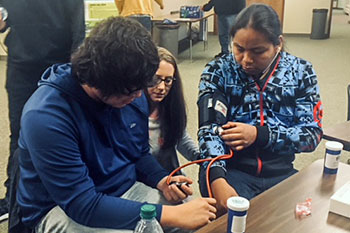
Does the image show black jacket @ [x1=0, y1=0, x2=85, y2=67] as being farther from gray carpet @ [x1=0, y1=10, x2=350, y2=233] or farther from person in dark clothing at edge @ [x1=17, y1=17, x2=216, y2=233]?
gray carpet @ [x1=0, y1=10, x2=350, y2=233]

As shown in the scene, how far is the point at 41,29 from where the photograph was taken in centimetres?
188

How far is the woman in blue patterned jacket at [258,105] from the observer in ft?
5.08

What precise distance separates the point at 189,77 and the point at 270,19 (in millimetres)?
3747

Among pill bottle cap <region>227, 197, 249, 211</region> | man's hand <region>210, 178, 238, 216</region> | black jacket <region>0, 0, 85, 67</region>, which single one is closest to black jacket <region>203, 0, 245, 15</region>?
black jacket <region>0, 0, 85, 67</region>

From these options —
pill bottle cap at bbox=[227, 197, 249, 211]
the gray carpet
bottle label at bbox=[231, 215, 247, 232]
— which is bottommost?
the gray carpet

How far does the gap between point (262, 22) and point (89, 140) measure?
80 cm

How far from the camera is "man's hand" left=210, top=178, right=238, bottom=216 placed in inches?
54.1

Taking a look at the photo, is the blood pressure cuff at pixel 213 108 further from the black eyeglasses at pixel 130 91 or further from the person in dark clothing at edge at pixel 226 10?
the person in dark clothing at edge at pixel 226 10

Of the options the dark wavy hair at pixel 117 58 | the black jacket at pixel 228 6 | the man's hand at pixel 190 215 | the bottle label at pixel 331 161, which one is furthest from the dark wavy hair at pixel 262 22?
the black jacket at pixel 228 6

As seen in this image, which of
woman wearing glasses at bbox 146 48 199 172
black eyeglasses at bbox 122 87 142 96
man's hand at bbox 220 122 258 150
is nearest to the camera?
black eyeglasses at bbox 122 87 142 96

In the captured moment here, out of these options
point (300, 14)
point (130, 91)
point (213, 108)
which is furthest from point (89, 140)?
point (300, 14)

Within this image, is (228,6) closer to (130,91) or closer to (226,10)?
(226,10)

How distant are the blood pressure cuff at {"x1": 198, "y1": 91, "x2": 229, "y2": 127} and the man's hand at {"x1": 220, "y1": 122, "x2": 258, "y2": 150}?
0.24 ft

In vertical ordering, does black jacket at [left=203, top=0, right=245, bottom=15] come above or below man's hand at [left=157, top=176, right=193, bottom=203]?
above
